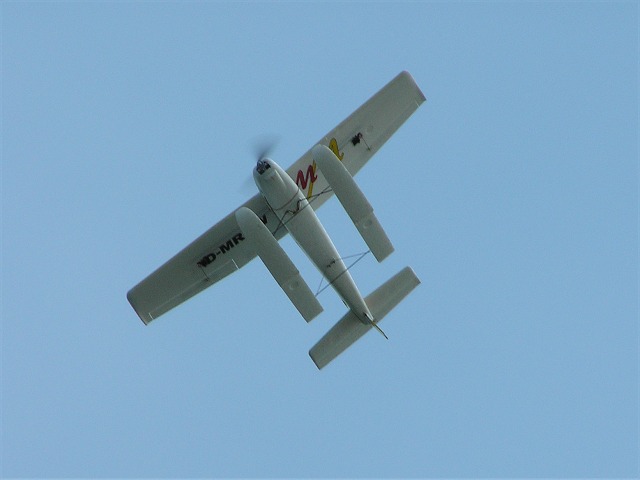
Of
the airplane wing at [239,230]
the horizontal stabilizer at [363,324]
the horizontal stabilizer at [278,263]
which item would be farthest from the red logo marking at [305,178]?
the horizontal stabilizer at [363,324]

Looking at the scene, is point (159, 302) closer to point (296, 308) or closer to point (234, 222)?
point (234, 222)

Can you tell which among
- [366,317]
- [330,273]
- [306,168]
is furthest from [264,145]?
[366,317]

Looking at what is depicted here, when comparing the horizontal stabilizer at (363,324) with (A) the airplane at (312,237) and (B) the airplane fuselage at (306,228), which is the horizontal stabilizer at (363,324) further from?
(B) the airplane fuselage at (306,228)

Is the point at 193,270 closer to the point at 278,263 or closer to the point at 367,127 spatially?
the point at 278,263

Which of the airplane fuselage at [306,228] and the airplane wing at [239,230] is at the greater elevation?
the airplane wing at [239,230]

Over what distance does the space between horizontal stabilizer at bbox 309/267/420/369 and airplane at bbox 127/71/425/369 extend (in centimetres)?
2

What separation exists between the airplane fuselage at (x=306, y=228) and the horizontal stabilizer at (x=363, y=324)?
20 centimetres

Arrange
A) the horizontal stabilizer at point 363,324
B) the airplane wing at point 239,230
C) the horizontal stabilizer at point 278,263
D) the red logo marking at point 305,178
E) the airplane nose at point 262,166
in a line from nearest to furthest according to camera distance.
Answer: the horizontal stabilizer at point 278,263, the airplane nose at point 262,166, the horizontal stabilizer at point 363,324, the red logo marking at point 305,178, the airplane wing at point 239,230

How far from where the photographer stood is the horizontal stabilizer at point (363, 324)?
22297 millimetres

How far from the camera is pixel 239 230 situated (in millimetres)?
22703

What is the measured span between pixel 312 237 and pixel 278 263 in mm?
1643

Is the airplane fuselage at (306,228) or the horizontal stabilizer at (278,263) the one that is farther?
the airplane fuselage at (306,228)

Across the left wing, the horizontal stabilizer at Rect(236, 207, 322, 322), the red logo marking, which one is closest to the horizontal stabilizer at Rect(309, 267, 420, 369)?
the horizontal stabilizer at Rect(236, 207, 322, 322)

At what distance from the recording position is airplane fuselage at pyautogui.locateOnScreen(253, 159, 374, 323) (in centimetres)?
2105
